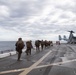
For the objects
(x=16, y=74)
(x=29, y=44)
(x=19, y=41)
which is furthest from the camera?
(x=29, y=44)

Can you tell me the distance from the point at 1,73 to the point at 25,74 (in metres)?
1.40

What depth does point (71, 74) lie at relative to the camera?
1325 centimetres

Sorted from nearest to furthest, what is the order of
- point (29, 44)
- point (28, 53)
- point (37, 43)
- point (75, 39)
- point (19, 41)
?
point (19, 41), point (29, 44), point (28, 53), point (37, 43), point (75, 39)

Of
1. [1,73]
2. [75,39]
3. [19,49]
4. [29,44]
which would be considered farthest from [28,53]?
[75,39]

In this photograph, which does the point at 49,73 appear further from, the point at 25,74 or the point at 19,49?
the point at 19,49

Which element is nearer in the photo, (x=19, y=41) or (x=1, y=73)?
(x=1, y=73)

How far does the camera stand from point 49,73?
44.1ft

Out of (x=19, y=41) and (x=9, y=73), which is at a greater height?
(x=19, y=41)

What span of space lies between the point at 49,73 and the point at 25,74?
1.35m

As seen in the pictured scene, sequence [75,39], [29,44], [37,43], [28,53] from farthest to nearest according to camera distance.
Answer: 1. [75,39]
2. [37,43]
3. [28,53]
4. [29,44]

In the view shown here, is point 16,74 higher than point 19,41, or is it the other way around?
point 19,41

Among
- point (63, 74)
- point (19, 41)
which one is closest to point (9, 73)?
point (63, 74)

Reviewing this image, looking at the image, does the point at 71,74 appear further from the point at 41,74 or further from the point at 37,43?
the point at 37,43

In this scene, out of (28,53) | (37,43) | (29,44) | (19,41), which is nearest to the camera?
(19,41)
